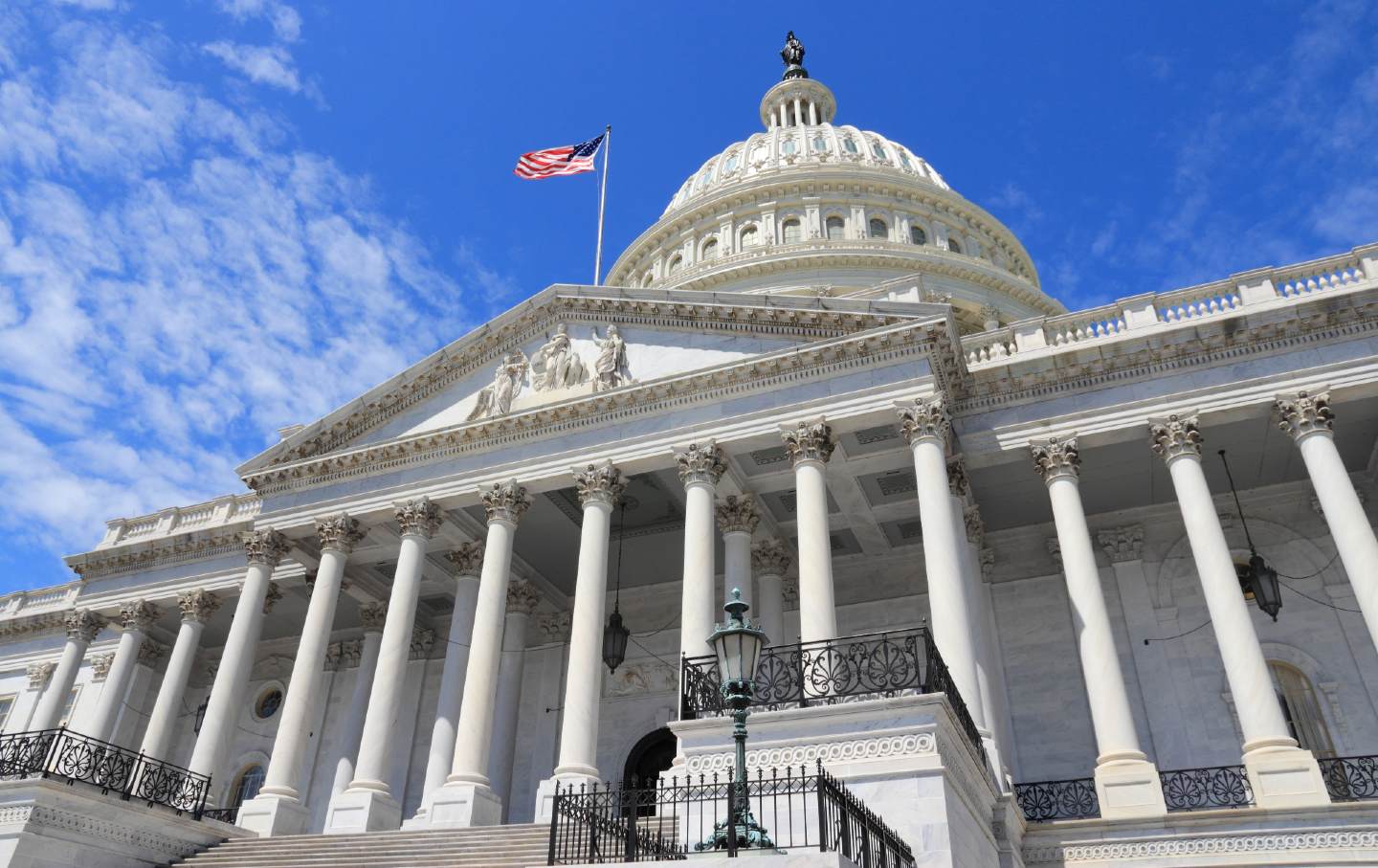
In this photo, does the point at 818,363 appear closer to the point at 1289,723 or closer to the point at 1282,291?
the point at 1282,291

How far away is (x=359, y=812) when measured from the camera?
20.9 metres

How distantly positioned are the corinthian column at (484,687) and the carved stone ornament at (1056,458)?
39.1ft

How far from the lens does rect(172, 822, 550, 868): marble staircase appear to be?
661 inches

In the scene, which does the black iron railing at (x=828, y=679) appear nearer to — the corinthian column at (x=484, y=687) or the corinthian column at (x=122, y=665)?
the corinthian column at (x=484, y=687)

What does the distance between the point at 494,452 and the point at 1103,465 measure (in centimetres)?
1488

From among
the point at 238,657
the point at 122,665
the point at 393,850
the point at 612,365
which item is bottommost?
the point at 393,850

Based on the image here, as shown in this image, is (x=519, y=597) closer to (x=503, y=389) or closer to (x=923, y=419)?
(x=503, y=389)

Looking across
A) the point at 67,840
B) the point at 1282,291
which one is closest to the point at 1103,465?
the point at 1282,291

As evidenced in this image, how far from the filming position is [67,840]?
57.1ft

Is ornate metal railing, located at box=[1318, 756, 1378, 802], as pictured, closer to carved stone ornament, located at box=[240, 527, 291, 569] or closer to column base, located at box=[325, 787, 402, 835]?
column base, located at box=[325, 787, 402, 835]

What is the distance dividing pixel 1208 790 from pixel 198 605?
27.1 m

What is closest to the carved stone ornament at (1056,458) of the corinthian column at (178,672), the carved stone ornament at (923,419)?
the carved stone ornament at (923,419)

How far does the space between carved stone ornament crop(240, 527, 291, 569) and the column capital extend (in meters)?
5.30

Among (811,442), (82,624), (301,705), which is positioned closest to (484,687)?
(301,705)
